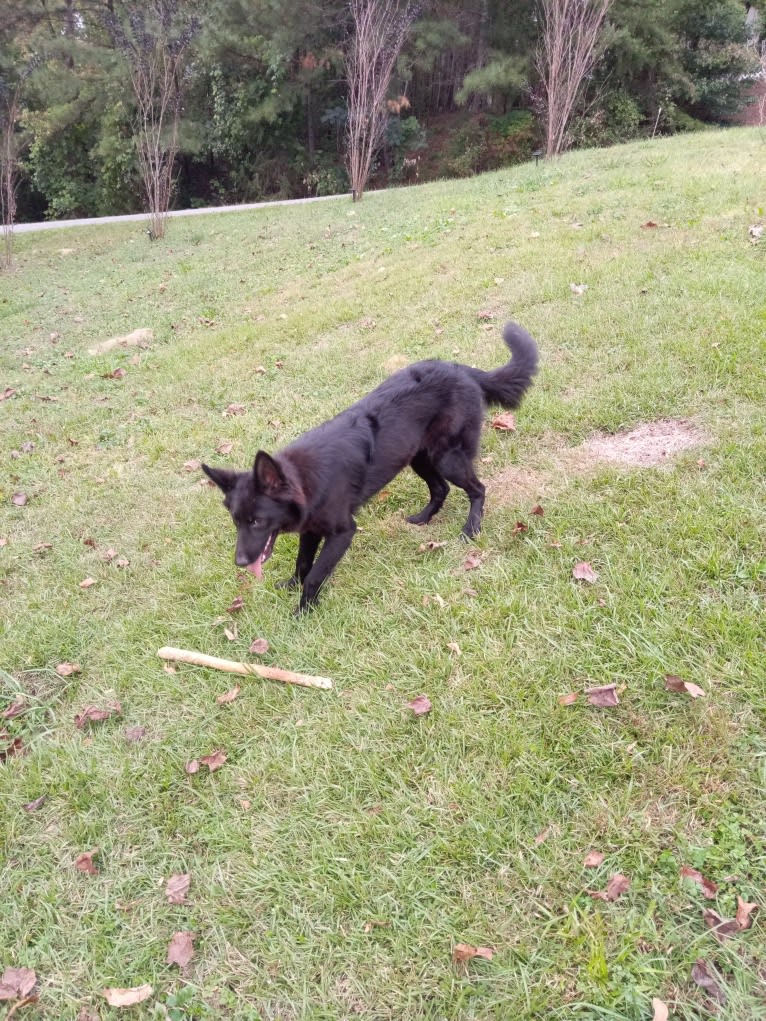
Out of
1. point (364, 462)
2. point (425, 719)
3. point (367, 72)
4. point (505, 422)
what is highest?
point (367, 72)

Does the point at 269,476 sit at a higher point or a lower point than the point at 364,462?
higher

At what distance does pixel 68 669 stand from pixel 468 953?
2282 millimetres

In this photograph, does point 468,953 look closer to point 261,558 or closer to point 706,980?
point 706,980

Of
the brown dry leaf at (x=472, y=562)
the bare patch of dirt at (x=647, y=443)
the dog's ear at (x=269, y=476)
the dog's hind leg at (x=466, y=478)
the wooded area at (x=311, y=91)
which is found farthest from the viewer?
the wooded area at (x=311, y=91)

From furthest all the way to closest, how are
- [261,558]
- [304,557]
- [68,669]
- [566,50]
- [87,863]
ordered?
[566,50], [304,557], [68,669], [261,558], [87,863]

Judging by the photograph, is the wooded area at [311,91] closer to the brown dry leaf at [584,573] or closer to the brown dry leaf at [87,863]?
the brown dry leaf at [584,573]

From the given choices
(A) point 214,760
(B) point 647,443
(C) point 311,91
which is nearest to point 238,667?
(A) point 214,760

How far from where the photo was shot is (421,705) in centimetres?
256

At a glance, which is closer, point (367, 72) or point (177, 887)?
point (177, 887)

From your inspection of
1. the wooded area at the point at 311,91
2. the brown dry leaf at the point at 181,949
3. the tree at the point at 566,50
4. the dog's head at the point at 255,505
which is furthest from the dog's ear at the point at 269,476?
the wooded area at the point at 311,91

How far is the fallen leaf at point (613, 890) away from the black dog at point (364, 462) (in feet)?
5.91

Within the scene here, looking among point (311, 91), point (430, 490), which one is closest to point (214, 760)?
point (430, 490)

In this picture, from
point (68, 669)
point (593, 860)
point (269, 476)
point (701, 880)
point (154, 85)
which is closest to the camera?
point (701, 880)

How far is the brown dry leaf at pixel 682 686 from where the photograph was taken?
7.50 ft
